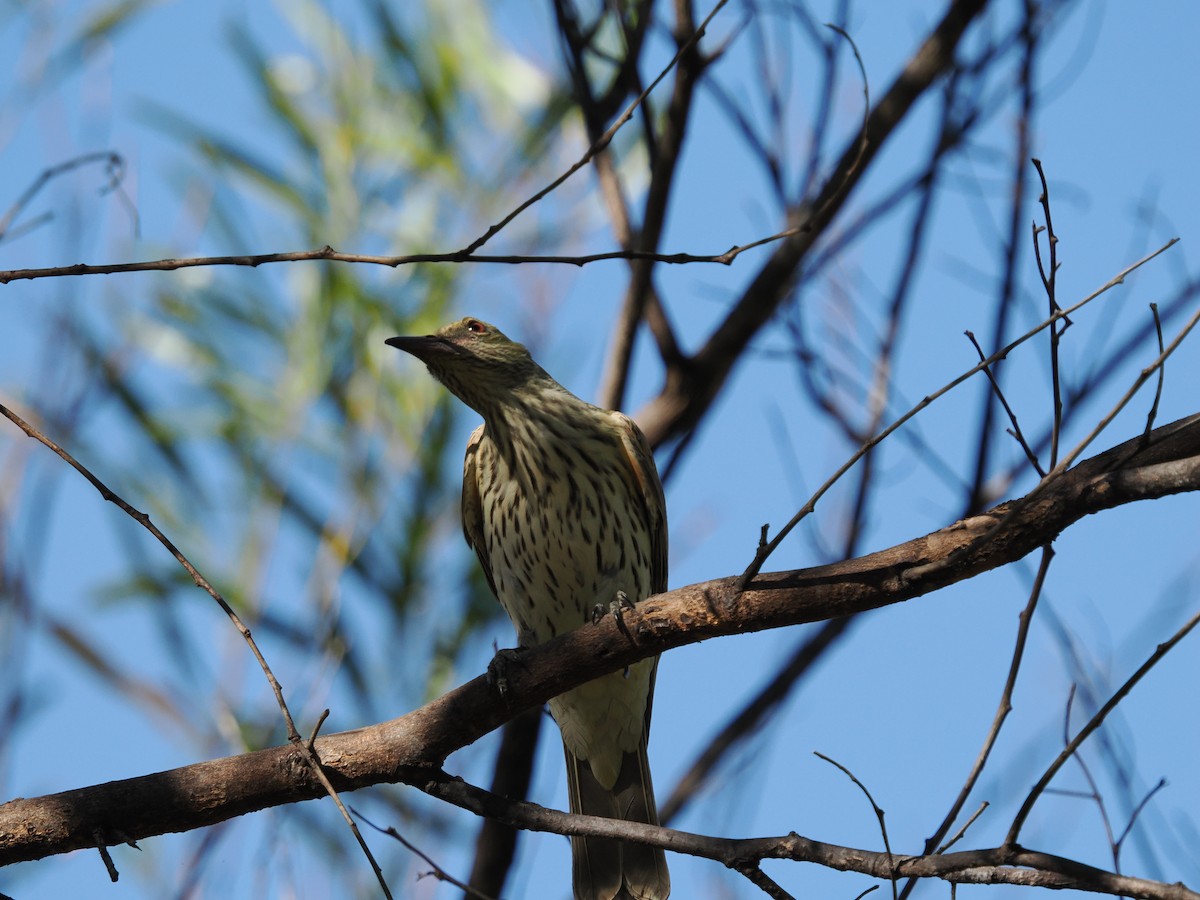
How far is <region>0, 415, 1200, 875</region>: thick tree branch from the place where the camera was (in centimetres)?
262

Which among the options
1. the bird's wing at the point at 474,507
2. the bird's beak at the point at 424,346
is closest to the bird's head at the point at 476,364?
the bird's beak at the point at 424,346

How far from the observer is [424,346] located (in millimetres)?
4648

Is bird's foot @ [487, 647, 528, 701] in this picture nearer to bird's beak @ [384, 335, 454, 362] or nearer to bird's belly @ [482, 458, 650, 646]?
bird's belly @ [482, 458, 650, 646]

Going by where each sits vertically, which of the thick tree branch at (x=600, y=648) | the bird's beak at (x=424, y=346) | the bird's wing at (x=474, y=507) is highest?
the bird's beak at (x=424, y=346)

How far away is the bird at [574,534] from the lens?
14.8ft

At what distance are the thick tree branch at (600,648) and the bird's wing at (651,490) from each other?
1524 mm

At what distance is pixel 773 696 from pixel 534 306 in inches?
83.3

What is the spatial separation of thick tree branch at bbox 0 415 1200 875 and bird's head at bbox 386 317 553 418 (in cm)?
175

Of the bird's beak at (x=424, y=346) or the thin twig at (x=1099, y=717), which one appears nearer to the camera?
the thin twig at (x=1099, y=717)

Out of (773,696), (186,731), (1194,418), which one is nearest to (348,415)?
(186,731)

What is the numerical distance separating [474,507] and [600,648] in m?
1.91

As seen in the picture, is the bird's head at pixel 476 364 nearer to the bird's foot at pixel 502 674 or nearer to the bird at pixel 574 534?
the bird at pixel 574 534

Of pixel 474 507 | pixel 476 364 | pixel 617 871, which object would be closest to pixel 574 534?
pixel 474 507

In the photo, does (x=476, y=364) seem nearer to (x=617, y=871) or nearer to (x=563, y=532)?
(x=563, y=532)
